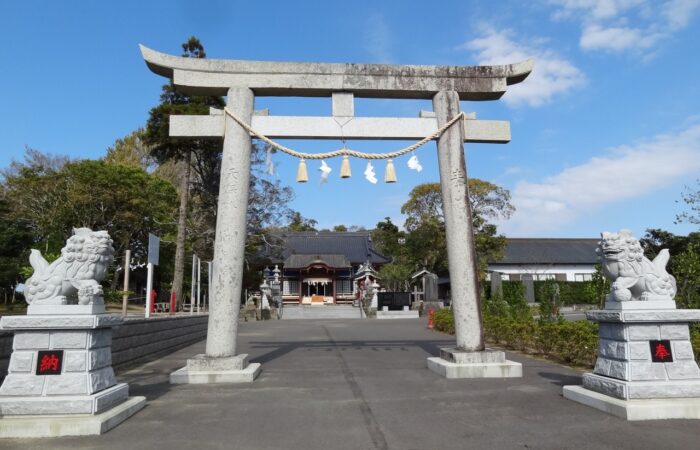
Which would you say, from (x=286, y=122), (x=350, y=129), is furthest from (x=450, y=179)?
(x=286, y=122)

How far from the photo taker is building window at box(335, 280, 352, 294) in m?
43.5

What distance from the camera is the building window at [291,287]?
43.1 meters

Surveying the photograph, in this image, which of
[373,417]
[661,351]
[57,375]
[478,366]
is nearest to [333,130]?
[478,366]

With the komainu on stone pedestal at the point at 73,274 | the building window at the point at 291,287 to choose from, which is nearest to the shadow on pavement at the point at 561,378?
the komainu on stone pedestal at the point at 73,274

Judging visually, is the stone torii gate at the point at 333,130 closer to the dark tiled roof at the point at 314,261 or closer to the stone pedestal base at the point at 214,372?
the stone pedestal base at the point at 214,372

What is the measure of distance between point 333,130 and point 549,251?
1768 inches

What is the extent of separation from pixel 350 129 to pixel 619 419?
5886 mm

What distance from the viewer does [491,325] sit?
12938 mm

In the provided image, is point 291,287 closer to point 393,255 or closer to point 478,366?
point 393,255

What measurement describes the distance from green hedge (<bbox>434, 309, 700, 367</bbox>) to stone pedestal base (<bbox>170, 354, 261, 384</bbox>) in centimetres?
620

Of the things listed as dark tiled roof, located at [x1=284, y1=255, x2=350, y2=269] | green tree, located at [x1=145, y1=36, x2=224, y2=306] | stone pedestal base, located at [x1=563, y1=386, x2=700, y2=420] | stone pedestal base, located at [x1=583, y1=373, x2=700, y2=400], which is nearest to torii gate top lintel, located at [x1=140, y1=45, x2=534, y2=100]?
stone pedestal base, located at [x1=583, y1=373, x2=700, y2=400]

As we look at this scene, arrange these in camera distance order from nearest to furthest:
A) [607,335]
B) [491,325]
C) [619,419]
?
1. [619,419]
2. [607,335]
3. [491,325]

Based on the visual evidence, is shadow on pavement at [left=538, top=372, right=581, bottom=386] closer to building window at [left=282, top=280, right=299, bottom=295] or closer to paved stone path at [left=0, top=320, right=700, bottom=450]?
paved stone path at [left=0, top=320, right=700, bottom=450]

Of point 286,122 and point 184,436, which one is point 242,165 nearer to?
point 286,122
